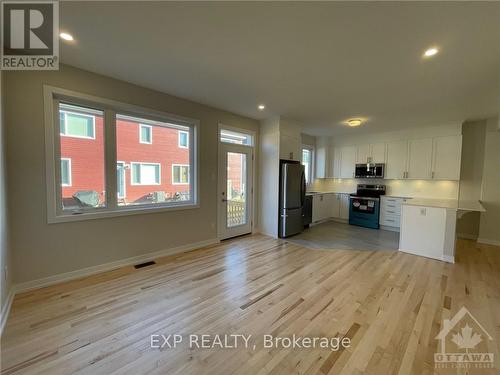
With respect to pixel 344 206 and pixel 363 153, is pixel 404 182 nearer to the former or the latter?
pixel 363 153

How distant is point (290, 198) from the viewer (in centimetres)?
488

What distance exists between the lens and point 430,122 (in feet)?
16.2

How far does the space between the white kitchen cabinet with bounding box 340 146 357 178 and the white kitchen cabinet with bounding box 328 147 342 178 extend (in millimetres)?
96

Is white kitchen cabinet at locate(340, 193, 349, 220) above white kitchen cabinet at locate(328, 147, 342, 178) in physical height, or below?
below

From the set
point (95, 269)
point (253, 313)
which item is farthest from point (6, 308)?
point (253, 313)

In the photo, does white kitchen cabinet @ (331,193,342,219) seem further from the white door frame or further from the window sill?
the window sill

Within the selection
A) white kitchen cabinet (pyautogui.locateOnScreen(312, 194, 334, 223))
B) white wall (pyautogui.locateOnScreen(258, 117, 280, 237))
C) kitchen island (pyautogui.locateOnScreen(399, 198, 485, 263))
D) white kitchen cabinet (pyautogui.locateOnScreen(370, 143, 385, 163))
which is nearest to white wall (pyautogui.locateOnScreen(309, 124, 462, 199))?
white kitchen cabinet (pyautogui.locateOnScreen(370, 143, 385, 163))

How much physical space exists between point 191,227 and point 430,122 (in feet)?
18.7

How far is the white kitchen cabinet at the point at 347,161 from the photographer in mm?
6445

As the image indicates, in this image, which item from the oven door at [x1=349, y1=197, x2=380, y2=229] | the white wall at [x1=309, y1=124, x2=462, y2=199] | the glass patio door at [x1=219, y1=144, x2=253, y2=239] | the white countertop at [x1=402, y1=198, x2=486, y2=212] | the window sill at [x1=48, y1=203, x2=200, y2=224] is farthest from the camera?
the oven door at [x1=349, y1=197, x2=380, y2=229]

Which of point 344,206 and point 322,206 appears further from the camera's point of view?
point 344,206

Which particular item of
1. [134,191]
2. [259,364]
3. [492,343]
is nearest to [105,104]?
[134,191]

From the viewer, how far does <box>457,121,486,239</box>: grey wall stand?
15.7 feet

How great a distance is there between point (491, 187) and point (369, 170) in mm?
Result: 2353
